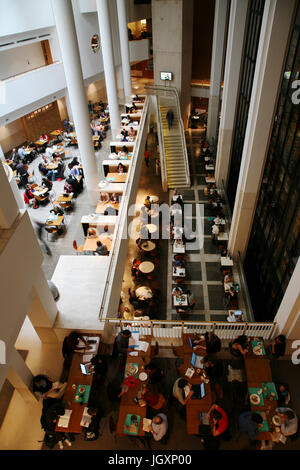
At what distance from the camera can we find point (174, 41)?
23.0 meters

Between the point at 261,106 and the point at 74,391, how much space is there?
9152 mm

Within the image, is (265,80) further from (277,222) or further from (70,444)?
(70,444)

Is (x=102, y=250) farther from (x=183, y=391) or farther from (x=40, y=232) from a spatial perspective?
(x=183, y=391)

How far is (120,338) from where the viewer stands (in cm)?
799

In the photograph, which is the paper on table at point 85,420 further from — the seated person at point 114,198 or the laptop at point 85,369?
the seated person at point 114,198

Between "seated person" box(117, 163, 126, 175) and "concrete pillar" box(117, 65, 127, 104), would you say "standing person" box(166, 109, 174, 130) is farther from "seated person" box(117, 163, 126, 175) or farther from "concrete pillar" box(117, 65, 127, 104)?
"concrete pillar" box(117, 65, 127, 104)

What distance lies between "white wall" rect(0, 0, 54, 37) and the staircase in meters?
9.26

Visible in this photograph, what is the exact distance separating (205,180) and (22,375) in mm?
14720

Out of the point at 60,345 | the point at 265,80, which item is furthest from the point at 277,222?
the point at 60,345

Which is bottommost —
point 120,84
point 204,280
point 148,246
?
point 204,280

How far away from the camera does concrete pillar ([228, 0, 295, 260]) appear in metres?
7.89

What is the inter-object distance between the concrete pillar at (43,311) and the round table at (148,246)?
5.16 m

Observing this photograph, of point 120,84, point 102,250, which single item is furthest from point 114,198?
point 120,84

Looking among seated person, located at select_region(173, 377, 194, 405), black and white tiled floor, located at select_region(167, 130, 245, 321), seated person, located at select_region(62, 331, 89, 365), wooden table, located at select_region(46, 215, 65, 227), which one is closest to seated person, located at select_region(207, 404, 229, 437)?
seated person, located at select_region(173, 377, 194, 405)
